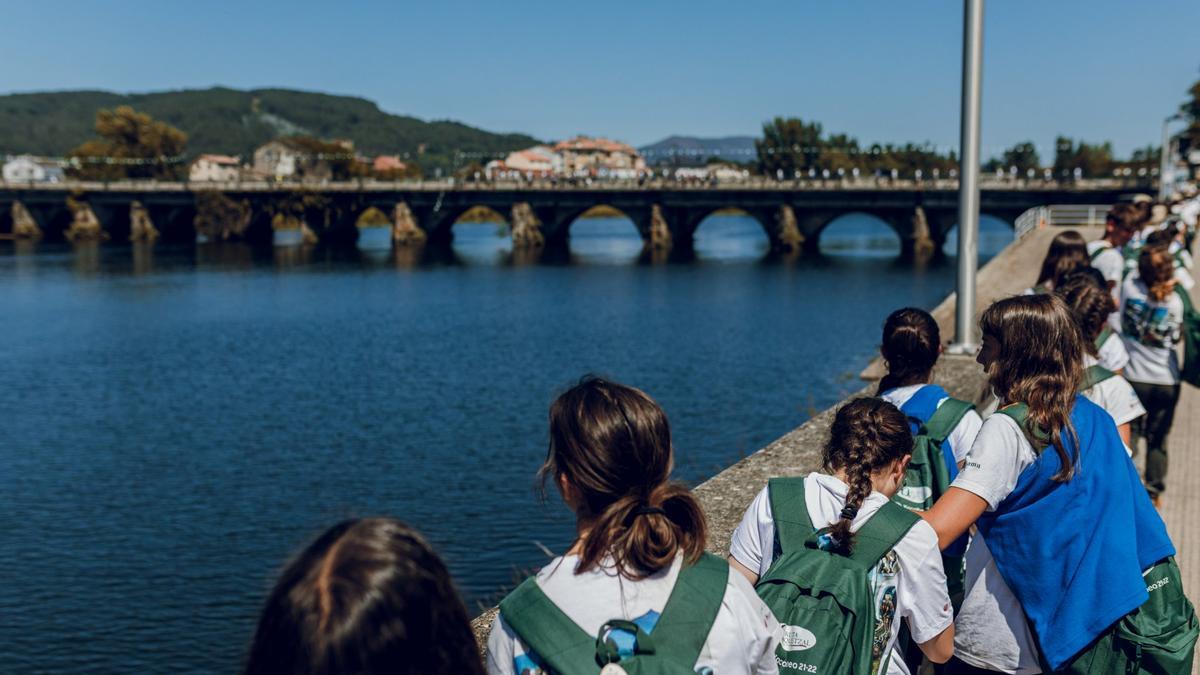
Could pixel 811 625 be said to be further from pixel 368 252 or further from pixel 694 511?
pixel 368 252

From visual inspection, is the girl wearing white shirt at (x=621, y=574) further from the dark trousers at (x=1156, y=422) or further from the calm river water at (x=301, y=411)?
the dark trousers at (x=1156, y=422)

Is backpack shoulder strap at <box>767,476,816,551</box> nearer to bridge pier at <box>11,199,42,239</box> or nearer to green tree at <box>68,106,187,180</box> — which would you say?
bridge pier at <box>11,199,42,239</box>

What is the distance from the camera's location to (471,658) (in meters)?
2.03

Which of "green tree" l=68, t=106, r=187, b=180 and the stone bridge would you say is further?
"green tree" l=68, t=106, r=187, b=180

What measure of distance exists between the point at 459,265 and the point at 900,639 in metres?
74.8

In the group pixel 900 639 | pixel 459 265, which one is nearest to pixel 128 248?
pixel 459 265

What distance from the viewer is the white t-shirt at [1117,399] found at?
5223 millimetres

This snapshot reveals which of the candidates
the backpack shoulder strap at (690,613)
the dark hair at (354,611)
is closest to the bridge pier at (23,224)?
the backpack shoulder strap at (690,613)

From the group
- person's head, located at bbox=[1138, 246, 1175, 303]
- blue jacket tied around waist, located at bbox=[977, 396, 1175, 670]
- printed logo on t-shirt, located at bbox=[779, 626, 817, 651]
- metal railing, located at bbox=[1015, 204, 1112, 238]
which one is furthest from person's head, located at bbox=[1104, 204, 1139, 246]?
metal railing, located at bbox=[1015, 204, 1112, 238]

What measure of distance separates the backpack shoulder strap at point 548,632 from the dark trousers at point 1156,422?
6.98 meters

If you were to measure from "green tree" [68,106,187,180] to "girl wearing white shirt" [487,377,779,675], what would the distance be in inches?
5173

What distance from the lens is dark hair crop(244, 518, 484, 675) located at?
72.9 inches

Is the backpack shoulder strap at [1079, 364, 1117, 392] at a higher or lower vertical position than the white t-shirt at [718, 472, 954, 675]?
higher

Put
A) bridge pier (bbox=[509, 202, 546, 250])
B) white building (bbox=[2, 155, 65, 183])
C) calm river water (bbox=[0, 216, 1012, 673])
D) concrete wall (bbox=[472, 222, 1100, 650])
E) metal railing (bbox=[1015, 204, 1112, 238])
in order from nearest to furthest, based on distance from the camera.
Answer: concrete wall (bbox=[472, 222, 1100, 650]) → calm river water (bbox=[0, 216, 1012, 673]) → metal railing (bbox=[1015, 204, 1112, 238]) → bridge pier (bbox=[509, 202, 546, 250]) → white building (bbox=[2, 155, 65, 183])
